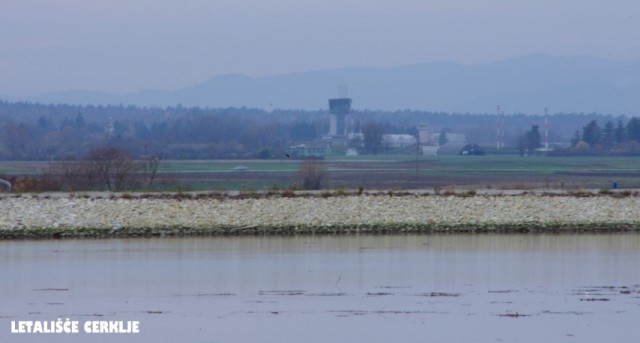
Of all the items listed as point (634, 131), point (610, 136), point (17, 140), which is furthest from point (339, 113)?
point (634, 131)

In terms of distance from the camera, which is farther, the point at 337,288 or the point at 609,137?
the point at 609,137

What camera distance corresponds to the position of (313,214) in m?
30.0

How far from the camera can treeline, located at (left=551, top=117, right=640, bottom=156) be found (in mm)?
100438

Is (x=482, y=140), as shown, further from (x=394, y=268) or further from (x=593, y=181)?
(x=394, y=268)

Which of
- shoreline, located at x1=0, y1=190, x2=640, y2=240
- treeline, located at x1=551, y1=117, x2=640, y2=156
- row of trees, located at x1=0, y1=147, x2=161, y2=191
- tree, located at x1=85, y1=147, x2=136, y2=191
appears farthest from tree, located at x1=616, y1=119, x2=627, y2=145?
shoreline, located at x1=0, y1=190, x2=640, y2=240

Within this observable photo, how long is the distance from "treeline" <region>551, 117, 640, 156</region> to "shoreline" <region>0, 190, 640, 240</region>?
223 ft

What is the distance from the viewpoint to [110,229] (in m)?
28.7

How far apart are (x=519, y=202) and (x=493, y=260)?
9957 mm

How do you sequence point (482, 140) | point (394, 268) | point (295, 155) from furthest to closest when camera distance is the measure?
point (482, 140), point (295, 155), point (394, 268)

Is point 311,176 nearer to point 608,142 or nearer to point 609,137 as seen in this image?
point 608,142

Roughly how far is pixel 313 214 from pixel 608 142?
8082 centimetres

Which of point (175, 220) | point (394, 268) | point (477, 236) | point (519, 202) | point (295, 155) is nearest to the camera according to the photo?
point (394, 268)

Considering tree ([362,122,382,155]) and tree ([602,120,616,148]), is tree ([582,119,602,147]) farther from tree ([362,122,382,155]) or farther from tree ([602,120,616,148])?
tree ([362,122,382,155])

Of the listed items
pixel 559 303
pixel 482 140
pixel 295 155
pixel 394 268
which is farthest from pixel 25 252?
pixel 482 140
